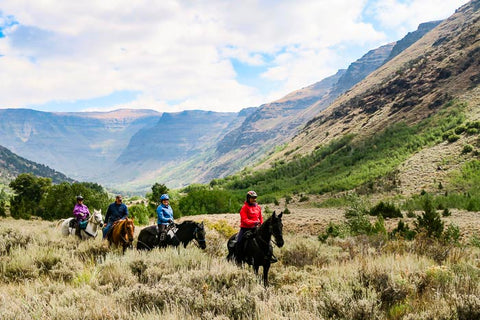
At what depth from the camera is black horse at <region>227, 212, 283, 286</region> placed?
8758mm

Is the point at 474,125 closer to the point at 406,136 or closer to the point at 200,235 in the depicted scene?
the point at 406,136

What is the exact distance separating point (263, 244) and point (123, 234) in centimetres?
594

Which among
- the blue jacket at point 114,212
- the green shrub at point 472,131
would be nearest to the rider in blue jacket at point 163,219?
the blue jacket at point 114,212

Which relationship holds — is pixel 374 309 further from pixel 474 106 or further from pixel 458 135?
pixel 474 106

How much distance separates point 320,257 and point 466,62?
10239cm

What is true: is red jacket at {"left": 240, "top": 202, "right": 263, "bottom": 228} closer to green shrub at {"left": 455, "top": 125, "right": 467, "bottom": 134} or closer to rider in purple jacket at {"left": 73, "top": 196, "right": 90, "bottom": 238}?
rider in purple jacket at {"left": 73, "top": 196, "right": 90, "bottom": 238}

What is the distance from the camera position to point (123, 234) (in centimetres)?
1182

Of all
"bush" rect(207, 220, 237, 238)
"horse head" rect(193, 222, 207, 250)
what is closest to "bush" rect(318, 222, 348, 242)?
"bush" rect(207, 220, 237, 238)

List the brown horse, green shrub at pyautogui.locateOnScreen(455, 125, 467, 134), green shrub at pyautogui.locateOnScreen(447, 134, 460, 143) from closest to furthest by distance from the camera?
1. the brown horse
2. green shrub at pyautogui.locateOnScreen(447, 134, 460, 143)
3. green shrub at pyautogui.locateOnScreen(455, 125, 467, 134)

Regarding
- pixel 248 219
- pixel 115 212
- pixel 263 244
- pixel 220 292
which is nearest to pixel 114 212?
pixel 115 212

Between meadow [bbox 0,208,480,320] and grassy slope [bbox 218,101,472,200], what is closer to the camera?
meadow [bbox 0,208,480,320]

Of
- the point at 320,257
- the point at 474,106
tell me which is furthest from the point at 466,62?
the point at 320,257

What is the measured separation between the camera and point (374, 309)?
4.61 m

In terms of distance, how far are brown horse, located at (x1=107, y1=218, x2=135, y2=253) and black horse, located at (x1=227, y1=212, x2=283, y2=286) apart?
4.82 metres
